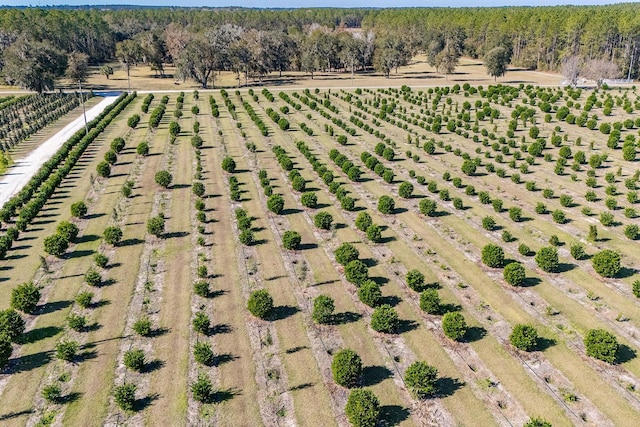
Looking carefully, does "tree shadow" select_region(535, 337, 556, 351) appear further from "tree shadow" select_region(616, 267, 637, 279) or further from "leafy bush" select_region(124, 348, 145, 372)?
"leafy bush" select_region(124, 348, 145, 372)

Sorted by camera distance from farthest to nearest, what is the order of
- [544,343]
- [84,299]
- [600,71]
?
[600,71] → [84,299] → [544,343]

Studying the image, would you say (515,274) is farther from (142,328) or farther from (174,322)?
(142,328)

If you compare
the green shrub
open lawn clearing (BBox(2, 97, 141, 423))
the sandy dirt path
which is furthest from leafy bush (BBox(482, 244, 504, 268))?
the sandy dirt path

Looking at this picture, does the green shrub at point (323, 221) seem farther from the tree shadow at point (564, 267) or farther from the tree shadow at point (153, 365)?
the tree shadow at point (153, 365)

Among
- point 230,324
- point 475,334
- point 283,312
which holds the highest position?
point 283,312

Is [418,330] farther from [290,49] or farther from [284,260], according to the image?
[290,49]

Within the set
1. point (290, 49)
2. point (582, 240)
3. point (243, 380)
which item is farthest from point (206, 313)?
point (290, 49)

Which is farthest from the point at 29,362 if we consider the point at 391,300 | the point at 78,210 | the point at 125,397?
the point at 391,300
